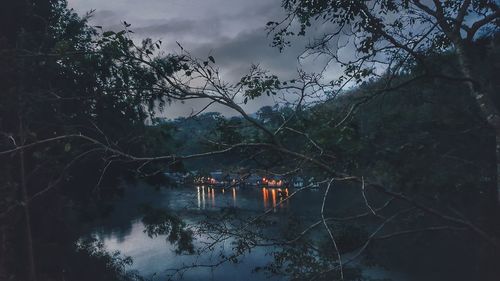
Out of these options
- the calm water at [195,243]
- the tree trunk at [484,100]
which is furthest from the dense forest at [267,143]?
the calm water at [195,243]

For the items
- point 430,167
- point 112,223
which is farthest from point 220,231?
point 112,223

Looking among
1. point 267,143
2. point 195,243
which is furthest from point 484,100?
point 195,243

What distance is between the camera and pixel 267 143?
5.03 metres

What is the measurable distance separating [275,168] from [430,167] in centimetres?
631

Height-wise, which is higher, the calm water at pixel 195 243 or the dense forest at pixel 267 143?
the dense forest at pixel 267 143

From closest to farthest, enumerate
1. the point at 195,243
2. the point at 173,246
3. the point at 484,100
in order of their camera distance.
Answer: the point at 484,100 → the point at 195,243 → the point at 173,246

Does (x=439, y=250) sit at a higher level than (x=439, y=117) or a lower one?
lower

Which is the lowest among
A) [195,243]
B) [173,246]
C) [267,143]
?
[173,246]

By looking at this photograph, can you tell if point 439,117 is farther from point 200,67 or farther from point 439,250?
point 200,67

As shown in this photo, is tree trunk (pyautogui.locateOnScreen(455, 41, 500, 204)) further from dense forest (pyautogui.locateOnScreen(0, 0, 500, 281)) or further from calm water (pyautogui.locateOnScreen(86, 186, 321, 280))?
calm water (pyautogui.locateOnScreen(86, 186, 321, 280))

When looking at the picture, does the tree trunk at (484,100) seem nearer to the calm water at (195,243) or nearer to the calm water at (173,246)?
the calm water at (173,246)

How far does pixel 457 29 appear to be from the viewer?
5121 mm

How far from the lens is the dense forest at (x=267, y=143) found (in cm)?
510

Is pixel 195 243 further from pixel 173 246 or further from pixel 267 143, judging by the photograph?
pixel 267 143
